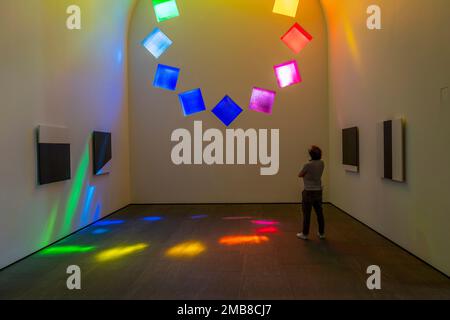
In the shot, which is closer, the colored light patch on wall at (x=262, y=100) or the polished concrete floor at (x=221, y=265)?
the polished concrete floor at (x=221, y=265)

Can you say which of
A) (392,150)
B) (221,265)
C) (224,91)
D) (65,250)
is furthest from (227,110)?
(221,265)

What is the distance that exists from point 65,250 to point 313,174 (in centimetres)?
316

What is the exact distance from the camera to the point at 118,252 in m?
4.84

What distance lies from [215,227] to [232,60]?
3844 mm

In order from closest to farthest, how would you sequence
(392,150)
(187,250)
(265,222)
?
(187,250)
(392,150)
(265,222)

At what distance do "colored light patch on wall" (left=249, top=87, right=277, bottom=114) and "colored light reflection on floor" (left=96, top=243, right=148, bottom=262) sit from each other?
4.33 meters

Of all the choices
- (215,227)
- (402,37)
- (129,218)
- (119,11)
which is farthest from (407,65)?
(119,11)

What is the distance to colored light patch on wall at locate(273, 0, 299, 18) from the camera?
8477 millimetres

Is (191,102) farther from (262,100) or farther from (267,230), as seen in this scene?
(267,230)

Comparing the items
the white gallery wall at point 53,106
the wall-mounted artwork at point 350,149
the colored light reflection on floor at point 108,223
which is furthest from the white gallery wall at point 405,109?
the white gallery wall at point 53,106

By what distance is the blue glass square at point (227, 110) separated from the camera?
8.55 meters

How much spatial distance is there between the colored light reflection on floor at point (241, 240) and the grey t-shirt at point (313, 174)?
35.5 inches

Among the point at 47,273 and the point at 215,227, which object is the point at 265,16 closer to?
the point at 215,227

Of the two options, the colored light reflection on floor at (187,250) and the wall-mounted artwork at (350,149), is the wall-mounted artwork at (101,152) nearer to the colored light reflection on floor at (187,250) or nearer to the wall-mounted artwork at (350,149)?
the colored light reflection on floor at (187,250)
